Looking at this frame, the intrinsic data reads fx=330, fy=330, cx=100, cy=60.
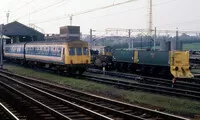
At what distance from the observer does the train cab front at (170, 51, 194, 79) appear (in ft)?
77.6

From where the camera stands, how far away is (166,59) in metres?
27.0

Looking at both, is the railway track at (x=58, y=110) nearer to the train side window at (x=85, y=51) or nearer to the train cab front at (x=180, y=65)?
the train cab front at (x=180, y=65)

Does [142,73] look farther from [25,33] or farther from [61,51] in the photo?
[25,33]

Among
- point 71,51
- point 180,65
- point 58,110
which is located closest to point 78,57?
point 71,51

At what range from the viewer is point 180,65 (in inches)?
956

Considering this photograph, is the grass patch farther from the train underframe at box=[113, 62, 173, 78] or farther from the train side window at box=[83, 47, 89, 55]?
the train underframe at box=[113, 62, 173, 78]

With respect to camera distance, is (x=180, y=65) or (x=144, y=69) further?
(x=144, y=69)

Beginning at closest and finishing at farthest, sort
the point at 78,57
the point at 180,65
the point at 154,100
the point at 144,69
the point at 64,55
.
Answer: the point at 154,100 < the point at 180,65 < the point at 64,55 < the point at 78,57 < the point at 144,69

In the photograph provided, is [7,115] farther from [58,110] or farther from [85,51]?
[85,51]

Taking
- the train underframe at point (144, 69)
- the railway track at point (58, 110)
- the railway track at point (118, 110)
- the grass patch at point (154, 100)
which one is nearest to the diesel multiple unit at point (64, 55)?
the train underframe at point (144, 69)

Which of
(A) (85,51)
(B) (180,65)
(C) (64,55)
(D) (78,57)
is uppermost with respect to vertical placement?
(A) (85,51)

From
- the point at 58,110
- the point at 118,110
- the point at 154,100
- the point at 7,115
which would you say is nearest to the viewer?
the point at 7,115

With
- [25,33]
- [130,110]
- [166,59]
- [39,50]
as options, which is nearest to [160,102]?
[130,110]

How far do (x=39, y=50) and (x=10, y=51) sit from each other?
15103 mm
